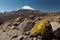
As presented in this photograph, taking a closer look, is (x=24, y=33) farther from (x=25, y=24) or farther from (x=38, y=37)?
(x=38, y=37)

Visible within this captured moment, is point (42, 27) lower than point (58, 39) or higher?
higher

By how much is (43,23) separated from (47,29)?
39.4 inches

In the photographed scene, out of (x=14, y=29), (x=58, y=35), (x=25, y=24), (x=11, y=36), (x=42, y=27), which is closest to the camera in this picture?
(x=58, y=35)

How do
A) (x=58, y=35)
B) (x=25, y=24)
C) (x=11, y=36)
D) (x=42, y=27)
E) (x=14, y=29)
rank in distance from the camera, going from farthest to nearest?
(x=14, y=29) → (x=25, y=24) → (x=11, y=36) → (x=42, y=27) → (x=58, y=35)

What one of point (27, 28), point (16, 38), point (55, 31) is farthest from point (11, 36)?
point (55, 31)

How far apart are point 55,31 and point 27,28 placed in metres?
3.80

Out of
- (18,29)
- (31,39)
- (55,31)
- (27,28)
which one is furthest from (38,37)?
(18,29)

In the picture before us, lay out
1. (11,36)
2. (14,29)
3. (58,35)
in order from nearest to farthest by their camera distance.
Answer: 1. (58,35)
2. (11,36)
3. (14,29)

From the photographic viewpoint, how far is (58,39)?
42.0ft

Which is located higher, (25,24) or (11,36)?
(25,24)

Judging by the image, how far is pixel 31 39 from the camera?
13.3m

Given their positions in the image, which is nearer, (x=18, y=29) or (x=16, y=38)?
(x=16, y=38)

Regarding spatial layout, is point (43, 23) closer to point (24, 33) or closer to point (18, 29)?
point (24, 33)

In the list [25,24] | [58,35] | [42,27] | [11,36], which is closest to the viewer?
[58,35]
